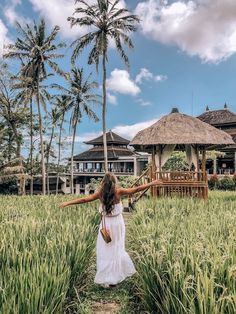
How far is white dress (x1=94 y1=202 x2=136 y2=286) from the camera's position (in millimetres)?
4656

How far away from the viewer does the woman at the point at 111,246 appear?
15.3 feet

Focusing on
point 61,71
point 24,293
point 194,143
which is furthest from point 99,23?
point 24,293

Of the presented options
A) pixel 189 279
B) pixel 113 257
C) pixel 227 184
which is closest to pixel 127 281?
pixel 113 257

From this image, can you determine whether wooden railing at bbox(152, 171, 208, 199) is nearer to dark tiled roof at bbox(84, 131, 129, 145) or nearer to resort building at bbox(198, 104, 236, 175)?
resort building at bbox(198, 104, 236, 175)

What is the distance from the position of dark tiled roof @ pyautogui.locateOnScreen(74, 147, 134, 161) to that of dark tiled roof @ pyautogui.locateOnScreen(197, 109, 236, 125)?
10.7 metres

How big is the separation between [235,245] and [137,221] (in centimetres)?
→ 328

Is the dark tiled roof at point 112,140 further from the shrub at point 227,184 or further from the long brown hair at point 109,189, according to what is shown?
the long brown hair at point 109,189

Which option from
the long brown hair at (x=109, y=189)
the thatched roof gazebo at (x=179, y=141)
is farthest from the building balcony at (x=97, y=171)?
the long brown hair at (x=109, y=189)

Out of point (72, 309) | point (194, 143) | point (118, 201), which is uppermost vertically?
point (194, 143)

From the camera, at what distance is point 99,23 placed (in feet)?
84.3

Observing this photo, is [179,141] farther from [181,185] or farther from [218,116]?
[218,116]

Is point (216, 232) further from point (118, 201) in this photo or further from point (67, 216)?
point (67, 216)

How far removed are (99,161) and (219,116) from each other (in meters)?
15.4

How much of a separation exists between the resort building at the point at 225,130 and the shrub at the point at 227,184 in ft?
15.1
